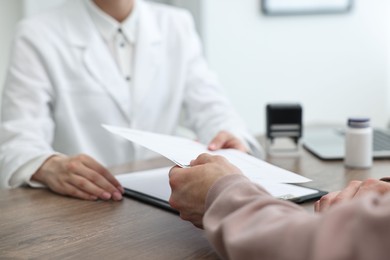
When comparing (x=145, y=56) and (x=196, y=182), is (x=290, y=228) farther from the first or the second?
(x=145, y=56)

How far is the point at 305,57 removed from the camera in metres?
3.41

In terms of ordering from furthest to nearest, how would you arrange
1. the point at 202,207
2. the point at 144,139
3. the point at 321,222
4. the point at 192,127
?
the point at 192,127
the point at 144,139
the point at 202,207
the point at 321,222

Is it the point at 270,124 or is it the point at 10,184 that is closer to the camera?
the point at 10,184

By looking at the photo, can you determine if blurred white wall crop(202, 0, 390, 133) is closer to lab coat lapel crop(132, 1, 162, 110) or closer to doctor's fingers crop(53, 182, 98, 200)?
lab coat lapel crop(132, 1, 162, 110)

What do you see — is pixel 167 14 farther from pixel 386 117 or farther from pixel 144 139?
pixel 386 117

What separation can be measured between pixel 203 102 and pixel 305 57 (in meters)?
1.55

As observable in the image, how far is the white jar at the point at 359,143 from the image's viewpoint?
4.77 feet

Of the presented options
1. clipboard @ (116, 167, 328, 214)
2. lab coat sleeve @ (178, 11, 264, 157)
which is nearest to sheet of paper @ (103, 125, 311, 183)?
clipboard @ (116, 167, 328, 214)

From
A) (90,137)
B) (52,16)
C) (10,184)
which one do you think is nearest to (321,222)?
(10,184)

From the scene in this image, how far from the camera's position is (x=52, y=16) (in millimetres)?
1936

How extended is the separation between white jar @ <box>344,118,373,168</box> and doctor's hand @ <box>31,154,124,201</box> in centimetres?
64

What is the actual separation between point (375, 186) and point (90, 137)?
3.89 ft

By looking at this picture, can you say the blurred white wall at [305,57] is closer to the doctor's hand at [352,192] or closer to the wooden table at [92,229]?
the wooden table at [92,229]

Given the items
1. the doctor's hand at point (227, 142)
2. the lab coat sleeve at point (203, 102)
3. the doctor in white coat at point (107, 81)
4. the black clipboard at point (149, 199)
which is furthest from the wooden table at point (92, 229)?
the lab coat sleeve at point (203, 102)
